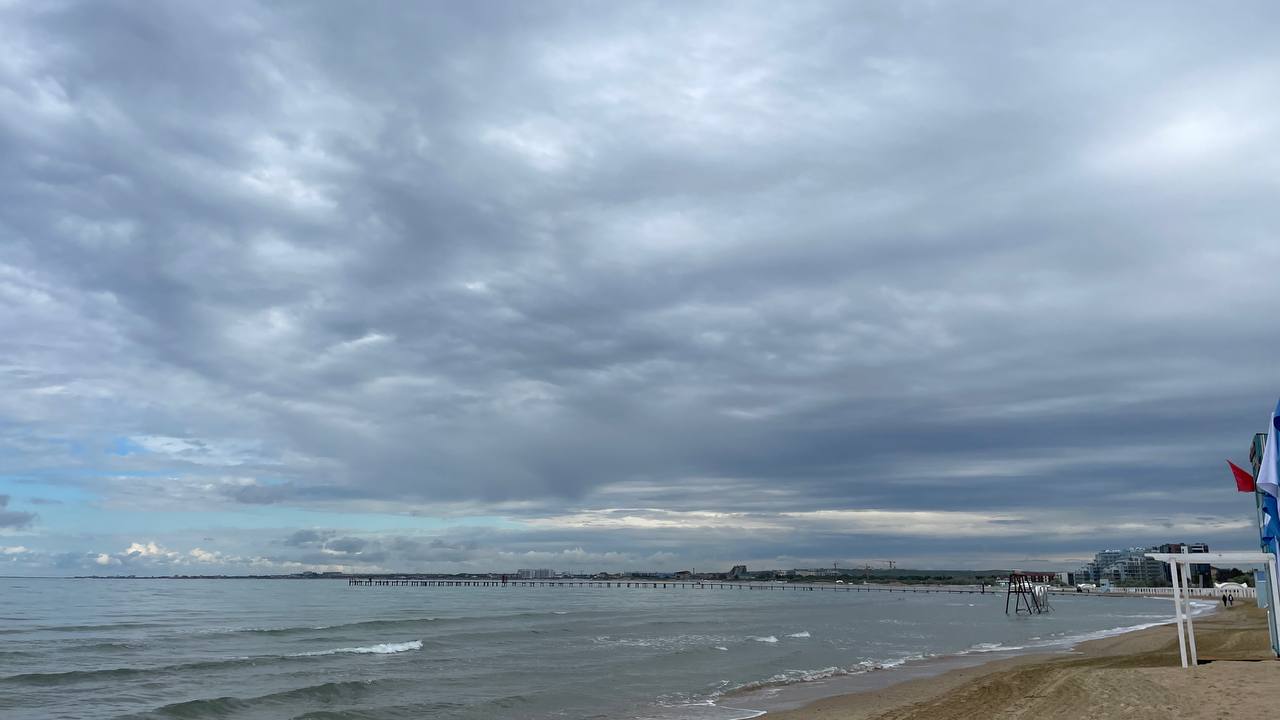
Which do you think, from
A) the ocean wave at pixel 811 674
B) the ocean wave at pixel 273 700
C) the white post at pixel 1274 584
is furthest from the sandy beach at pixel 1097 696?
the ocean wave at pixel 273 700

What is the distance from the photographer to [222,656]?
35375mm

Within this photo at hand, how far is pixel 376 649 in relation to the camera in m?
38.9

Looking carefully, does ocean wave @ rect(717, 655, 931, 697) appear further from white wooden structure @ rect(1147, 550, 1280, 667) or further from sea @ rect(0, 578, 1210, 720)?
white wooden structure @ rect(1147, 550, 1280, 667)

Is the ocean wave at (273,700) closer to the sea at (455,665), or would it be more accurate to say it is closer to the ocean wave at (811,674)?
the sea at (455,665)

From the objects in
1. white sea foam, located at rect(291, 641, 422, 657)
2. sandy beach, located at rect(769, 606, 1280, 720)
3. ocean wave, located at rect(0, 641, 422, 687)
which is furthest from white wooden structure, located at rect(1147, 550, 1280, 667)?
white sea foam, located at rect(291, 641, 422, 657)

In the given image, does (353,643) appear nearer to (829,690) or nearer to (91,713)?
(91,713)

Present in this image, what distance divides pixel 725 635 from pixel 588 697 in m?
25.6

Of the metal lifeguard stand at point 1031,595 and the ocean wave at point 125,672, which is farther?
the metal lifeguard stand at point 1031,595

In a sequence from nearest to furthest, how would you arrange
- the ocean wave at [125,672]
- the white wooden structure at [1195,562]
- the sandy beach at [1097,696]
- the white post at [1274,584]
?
the sandy beach at [1097,696], the white wooden structure at [1195,562], the white post at [1274,584], the ocean wave at [125,672]

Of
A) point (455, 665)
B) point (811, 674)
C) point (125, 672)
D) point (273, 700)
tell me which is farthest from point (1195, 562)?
point (125, 672)

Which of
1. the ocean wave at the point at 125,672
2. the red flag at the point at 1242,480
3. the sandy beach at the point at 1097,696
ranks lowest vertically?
the ocean wave at the point at 125,672

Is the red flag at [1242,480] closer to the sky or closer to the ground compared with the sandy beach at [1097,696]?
closer to the sky

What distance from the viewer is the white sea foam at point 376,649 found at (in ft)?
122

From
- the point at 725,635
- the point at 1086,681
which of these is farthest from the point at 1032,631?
the point at 1086,681
